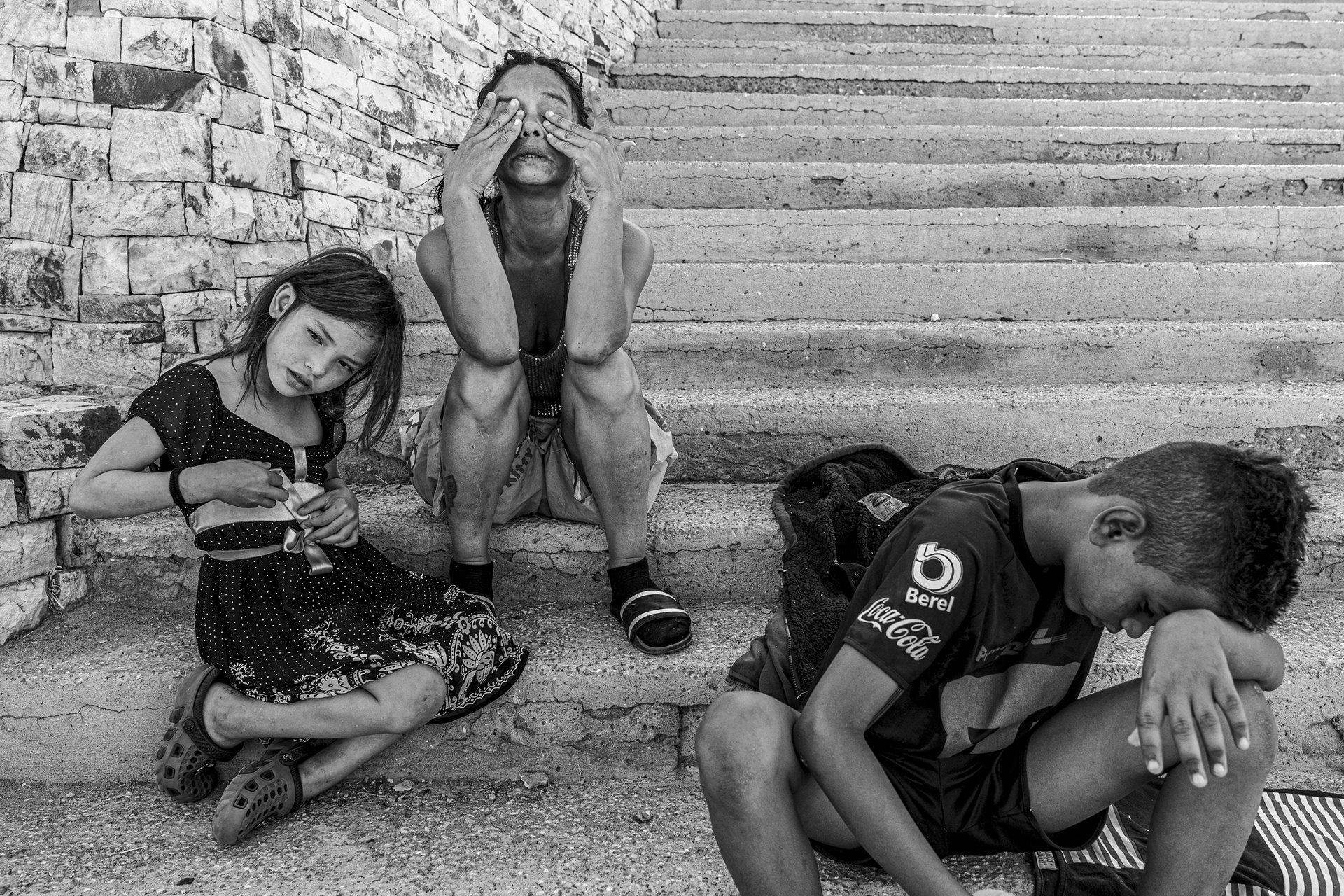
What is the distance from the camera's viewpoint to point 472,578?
2.11m

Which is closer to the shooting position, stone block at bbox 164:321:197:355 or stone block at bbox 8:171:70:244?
stone block at bbox 8:171:70:244

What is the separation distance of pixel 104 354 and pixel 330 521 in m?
1.01

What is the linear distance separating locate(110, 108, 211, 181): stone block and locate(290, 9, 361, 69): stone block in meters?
0.48

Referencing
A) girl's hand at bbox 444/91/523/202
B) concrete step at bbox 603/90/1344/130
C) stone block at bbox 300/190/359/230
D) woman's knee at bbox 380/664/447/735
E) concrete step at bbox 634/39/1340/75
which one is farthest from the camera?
concrete step at bbox 634/39/1340/75

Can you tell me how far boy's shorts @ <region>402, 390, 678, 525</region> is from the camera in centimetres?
221

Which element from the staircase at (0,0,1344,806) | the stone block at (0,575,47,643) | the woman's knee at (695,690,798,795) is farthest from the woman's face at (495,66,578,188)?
the stone block at (0,575,47,643)

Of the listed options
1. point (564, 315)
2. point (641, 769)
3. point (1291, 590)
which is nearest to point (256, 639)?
point (641, 769)

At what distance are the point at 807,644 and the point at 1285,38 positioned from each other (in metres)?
5.59

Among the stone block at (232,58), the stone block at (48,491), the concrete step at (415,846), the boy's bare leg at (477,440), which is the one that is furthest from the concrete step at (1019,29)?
the concrete step at (415,846)

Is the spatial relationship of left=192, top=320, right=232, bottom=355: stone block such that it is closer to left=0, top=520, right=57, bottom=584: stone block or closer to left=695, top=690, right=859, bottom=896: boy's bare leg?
left=0, top=520, right=57, bottom=584: stone block

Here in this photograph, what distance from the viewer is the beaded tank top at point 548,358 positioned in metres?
2.24

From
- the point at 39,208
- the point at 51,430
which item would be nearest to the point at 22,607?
the point at 51,430

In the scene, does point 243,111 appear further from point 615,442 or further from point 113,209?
point 615,442

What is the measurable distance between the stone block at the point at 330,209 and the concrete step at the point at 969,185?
1189mm
